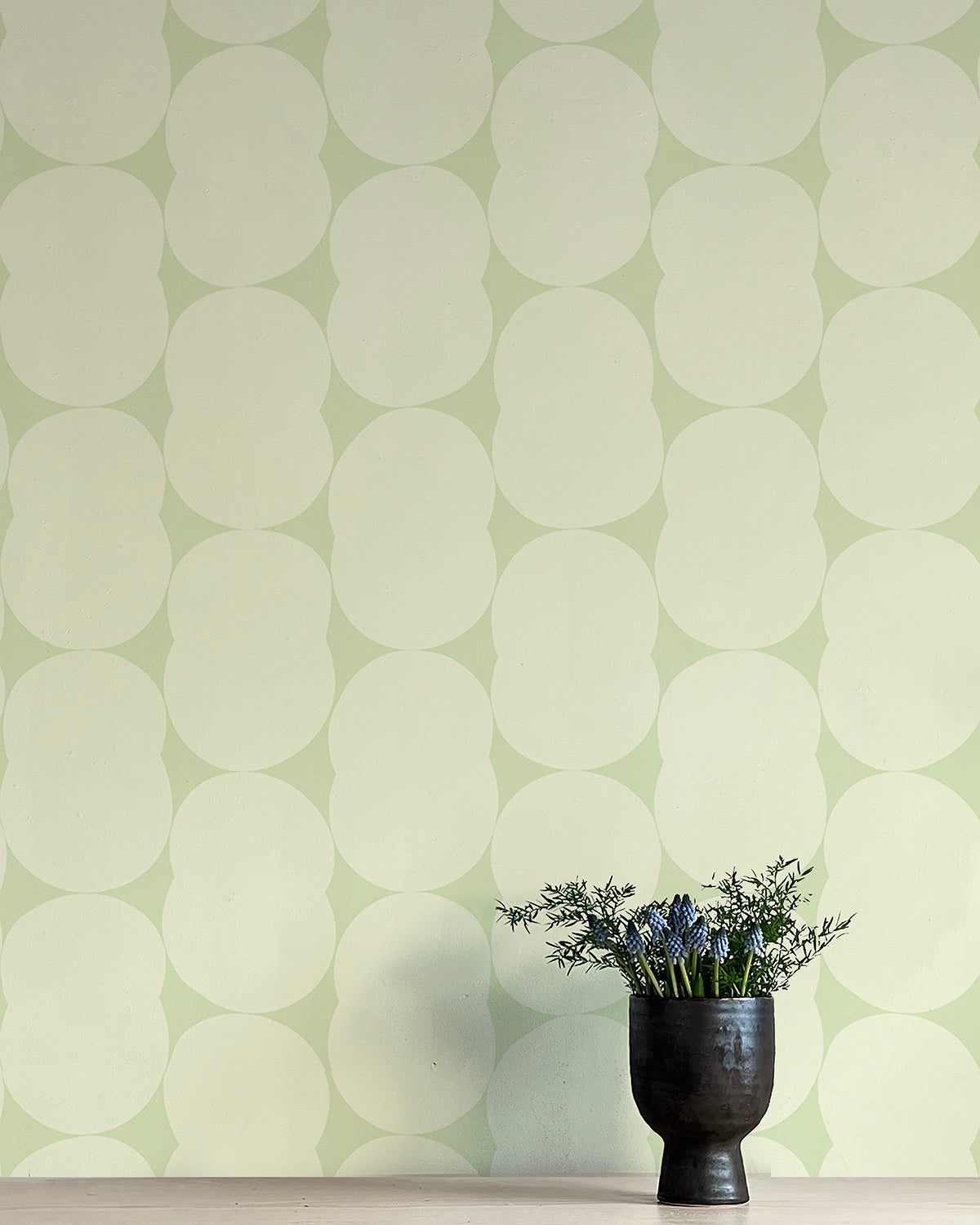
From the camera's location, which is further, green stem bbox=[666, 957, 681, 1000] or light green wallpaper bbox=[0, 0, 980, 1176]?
light green wallpaper bbox=[0, 0, 980, 1176]

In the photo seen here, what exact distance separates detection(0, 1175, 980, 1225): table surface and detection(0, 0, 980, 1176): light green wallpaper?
29 millimetres

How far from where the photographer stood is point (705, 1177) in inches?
37.4

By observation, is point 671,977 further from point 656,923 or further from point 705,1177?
point 705,1177

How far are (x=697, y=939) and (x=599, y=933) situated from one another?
8cm

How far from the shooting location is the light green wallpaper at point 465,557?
1104mm

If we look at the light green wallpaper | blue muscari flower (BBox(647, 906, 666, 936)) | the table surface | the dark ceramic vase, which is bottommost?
the table surface

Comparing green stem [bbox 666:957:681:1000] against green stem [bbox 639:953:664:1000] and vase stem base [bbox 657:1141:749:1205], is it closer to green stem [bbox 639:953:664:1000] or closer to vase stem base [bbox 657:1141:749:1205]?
green stem [bbox 639:953:664:1000]

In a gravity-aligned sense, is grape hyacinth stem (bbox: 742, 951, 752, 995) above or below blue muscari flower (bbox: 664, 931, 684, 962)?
below

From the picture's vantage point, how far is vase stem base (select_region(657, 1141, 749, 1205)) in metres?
0.95

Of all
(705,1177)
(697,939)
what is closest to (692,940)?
(697,939)

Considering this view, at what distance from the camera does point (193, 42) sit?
1.23 meters

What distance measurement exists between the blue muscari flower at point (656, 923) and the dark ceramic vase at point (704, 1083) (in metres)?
0.05

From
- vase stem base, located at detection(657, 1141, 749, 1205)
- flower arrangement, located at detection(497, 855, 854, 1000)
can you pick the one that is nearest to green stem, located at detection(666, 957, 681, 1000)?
flower arrangement, located at detection(497, 855, 854, 1000)

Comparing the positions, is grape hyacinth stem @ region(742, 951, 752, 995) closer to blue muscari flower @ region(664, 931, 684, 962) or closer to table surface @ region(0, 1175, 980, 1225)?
blue muscari flower @ region(664, 931, 684, 962)
